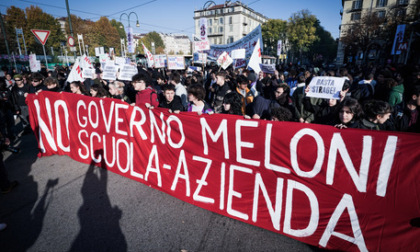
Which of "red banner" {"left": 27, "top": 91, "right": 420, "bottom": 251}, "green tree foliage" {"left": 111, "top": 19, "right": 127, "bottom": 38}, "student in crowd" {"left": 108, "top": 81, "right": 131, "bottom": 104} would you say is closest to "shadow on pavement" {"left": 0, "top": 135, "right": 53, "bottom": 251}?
"red banner" {"left": 27, "top": 91, "right": 420, "bottom": 251}

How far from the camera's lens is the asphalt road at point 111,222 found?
244cm

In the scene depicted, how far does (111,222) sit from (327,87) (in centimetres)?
375

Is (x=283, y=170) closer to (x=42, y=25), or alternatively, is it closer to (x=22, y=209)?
(x=22, y=209)

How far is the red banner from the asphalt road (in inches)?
7.3

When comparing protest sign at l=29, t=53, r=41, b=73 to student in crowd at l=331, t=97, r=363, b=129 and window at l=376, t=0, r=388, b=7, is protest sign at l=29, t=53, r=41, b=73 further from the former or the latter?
window at l=376, t=0, r=388, b=7

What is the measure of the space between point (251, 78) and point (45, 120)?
5572mm

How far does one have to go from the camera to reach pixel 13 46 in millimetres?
51531

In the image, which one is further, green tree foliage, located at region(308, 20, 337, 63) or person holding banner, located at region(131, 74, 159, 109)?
green tree foliage, located at region(308, 20, 337, 63)

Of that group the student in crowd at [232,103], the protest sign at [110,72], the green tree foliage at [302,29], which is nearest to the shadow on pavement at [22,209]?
the protest sign at [110,72]

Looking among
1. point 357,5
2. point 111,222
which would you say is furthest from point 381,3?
point 111,222

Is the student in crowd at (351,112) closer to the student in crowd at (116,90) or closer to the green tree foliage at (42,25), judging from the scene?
the student in crowd at (116,90)

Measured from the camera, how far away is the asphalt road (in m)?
2.44

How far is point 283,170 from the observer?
241cm

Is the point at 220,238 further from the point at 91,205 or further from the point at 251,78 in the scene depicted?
the point at 251,78
